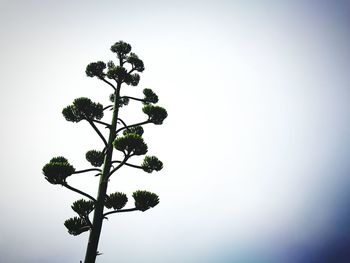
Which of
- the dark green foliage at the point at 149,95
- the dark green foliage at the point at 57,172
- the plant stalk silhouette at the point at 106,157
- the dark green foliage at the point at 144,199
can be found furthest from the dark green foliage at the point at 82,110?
the dark green foliage at the point at 144,199

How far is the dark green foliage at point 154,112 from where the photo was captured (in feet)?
32.9

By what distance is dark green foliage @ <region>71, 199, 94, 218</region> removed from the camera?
7.93 meters

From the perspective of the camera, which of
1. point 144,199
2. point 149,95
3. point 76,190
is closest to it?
point 76,190

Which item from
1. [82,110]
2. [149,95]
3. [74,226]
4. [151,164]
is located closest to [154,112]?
[149,95]

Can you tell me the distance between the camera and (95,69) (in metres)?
10.7

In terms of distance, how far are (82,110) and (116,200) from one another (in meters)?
3.64

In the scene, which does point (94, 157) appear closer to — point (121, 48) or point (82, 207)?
point (82, 207)

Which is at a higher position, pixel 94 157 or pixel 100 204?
pixel 94 157

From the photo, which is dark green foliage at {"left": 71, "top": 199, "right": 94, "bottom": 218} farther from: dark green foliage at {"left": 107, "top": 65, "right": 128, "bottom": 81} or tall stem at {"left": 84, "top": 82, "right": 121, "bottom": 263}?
dark green foliage at {"left": 107, "top": 65, "right": 128, "bottom": 81}

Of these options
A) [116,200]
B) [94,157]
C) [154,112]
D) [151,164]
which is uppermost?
[154,112]

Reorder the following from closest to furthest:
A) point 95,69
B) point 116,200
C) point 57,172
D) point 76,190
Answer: point 76,190, point 57,172, point 116,200, point 95,69

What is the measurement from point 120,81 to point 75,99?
2142mm

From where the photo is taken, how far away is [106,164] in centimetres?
812

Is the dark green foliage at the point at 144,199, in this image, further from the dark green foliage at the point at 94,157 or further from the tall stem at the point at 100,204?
the dark green foliage at the point at 94,157
